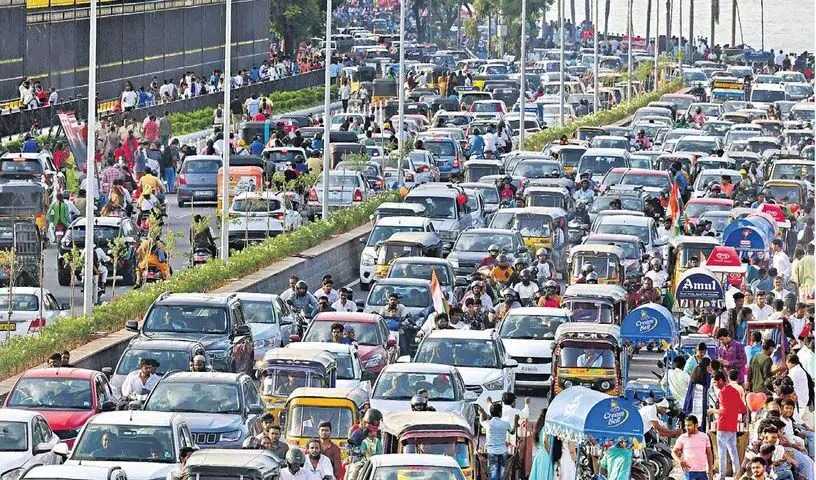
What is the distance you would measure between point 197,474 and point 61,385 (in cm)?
626

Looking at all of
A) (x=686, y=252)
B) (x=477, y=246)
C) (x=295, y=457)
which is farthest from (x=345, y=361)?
(x=477, y=246)

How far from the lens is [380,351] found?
105 ft

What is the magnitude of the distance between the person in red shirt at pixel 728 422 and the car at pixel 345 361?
17.3ft

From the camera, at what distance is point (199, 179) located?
54.8 metres

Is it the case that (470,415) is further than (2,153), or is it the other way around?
(2,153)

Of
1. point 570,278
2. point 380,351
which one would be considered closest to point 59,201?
point 570,278

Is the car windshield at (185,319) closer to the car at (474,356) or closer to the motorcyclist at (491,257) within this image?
the car at (474,356)

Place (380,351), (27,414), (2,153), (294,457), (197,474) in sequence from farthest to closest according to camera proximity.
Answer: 1. (2,153)
2. (380,351)
3. (27,414)
4. (294,457)
5. (197,474)

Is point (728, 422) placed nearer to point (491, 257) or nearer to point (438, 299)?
point (438, 299)

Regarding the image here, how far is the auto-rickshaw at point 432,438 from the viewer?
901 inches

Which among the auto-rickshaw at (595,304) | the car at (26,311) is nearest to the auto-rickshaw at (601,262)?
the auto-rickshaw at (595,304)

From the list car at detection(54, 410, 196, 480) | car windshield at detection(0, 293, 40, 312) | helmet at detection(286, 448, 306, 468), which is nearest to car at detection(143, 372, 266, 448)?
car at detection(54, 410, 196, 480)

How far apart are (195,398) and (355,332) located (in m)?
6.05

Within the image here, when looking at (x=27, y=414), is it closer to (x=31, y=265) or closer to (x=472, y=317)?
(x=472, y=317)
